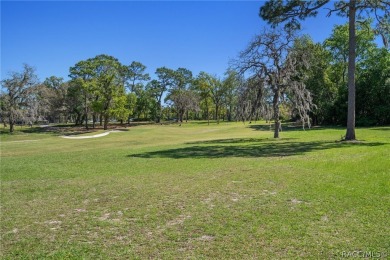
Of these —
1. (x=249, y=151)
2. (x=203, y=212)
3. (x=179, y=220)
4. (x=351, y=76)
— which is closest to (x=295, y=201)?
(x=203, y=212)

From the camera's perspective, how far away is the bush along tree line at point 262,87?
23.6 metres

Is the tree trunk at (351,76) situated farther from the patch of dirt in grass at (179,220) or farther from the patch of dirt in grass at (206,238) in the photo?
the patch of dirt in grass at (206,238)

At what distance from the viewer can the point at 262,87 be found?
77.2ft

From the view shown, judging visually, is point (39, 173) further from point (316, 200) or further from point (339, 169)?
point (339, 169)

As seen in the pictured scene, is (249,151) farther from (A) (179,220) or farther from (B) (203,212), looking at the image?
(A) (179,220)

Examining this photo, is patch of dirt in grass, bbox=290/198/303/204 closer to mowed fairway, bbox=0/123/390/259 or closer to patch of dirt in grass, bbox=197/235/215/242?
mowed fairway, bbox=0/123/390/259

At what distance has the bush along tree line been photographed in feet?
77.4

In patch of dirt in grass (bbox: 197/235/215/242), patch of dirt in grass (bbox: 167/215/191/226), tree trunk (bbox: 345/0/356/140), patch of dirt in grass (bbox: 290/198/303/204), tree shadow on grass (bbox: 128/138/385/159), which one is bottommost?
patch of dirt in grass (bbox: 197/235/215/242)

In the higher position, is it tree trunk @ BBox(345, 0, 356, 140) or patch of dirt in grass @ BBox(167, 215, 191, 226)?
tree trunk @ BBox(345, 0, 356, 140)

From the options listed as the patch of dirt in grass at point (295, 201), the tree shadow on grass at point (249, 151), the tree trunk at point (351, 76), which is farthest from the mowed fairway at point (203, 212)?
the tree trunk at point (351, 76)

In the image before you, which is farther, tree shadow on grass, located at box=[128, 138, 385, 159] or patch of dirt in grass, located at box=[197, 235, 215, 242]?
tree shadow on grass, located at box=[128, 138, 385, 159]

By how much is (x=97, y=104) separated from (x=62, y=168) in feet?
127

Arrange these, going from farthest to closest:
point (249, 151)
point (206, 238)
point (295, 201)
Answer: point (249, 151) < point (295, 201) < point (206, 238)

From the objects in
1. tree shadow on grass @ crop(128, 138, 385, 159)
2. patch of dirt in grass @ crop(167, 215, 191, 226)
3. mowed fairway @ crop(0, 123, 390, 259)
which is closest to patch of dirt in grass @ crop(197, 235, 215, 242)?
mowed fairway @ crop(0, 123, 390, 259)
